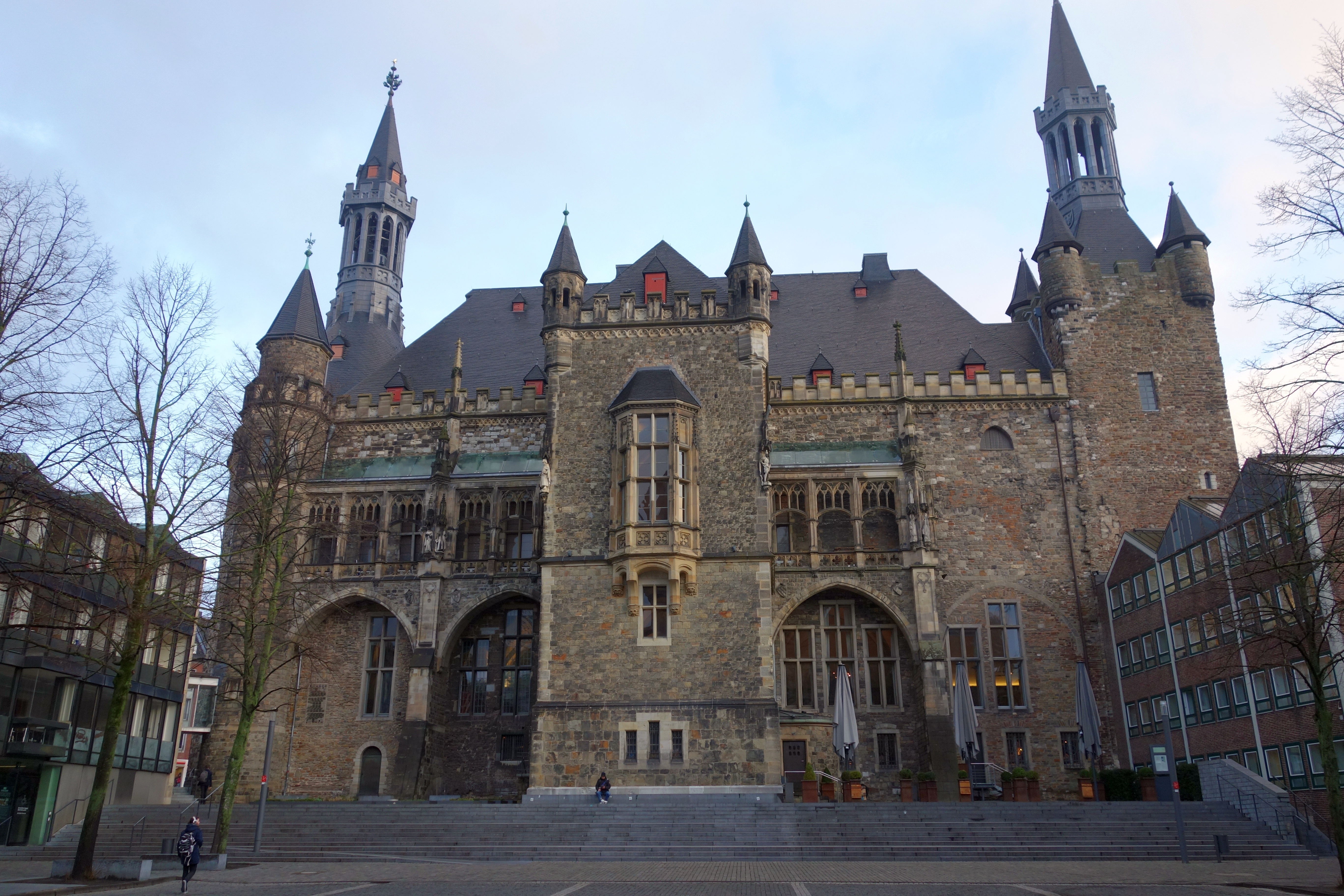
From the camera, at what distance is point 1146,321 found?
33469 millimetres

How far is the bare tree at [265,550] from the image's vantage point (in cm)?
1947

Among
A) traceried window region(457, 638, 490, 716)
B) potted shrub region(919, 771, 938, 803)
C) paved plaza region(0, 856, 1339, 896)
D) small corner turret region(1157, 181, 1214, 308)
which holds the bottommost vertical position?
paved plaza region(0, 856, 1339, 896)

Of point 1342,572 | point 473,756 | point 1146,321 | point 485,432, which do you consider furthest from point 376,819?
point 1146,321

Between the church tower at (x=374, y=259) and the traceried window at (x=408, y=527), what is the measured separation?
10.5 meters

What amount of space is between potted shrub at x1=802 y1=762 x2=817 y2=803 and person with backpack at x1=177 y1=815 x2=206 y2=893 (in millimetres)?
12911

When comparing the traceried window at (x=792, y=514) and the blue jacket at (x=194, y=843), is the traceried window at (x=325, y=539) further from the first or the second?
the blue jacket at (x=194, y=843)

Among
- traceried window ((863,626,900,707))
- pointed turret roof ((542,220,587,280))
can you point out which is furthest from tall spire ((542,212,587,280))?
traceried window ((863,626,900,707))

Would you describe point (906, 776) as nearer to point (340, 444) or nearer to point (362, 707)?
point (362, 707)

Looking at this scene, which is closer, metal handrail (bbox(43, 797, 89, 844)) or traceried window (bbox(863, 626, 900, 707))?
metal handrail (bbox(43, 797, 89, 844))

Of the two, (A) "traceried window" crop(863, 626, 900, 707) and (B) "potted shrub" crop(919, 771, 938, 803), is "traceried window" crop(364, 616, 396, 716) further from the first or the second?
(B) "potted shrub" crop(919, 771, 938, 803)

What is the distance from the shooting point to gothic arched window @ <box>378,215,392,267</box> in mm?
46094

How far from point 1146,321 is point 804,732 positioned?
1728 centimetres

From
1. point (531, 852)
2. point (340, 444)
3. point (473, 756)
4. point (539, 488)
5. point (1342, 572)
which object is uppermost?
point (340, 444)

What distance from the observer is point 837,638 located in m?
29.8
